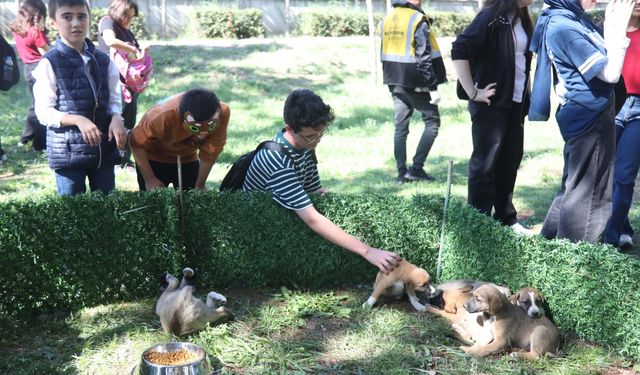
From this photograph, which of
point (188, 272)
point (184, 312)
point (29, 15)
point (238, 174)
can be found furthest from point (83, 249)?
point (29, 15)

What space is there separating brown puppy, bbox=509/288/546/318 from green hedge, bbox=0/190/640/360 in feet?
0.36

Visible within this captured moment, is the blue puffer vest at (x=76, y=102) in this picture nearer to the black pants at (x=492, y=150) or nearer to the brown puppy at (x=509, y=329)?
the brown puppy at (x=509, y=329)

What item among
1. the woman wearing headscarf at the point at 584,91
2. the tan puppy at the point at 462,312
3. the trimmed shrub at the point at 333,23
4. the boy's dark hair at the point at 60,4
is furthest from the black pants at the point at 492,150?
the trimmed shrub at the point at 333,23

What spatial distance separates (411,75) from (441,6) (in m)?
23.9

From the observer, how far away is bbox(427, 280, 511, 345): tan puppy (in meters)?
4.02

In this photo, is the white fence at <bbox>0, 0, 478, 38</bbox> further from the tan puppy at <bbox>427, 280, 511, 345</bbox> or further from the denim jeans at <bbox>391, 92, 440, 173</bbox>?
the tan puppy at <bbox>427, 280, 511, 345</bbox>

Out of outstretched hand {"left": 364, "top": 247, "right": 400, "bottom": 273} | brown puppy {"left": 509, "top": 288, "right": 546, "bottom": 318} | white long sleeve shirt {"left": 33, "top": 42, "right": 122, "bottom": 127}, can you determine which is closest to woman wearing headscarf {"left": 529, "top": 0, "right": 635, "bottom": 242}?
brown puppy {"left": 509, "top": 288, "right": 546, "bottom": 318}

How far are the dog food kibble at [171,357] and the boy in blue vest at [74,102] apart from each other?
4.92 ft

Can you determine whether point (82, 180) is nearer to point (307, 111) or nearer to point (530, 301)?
point (307, 111)

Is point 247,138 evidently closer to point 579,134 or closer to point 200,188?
point 200,188

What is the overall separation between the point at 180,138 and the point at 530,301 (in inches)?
98.5

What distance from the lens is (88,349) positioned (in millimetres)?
3938

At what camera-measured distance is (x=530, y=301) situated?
4121 mm

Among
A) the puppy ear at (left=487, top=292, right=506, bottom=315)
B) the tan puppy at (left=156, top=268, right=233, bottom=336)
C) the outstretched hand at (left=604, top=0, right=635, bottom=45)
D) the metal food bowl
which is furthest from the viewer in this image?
the outstretched hand at (left=604, top=0, right=635, bottom=45)
